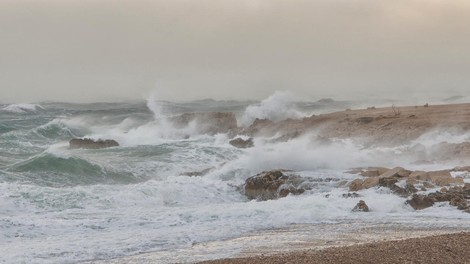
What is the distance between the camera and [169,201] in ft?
46.2

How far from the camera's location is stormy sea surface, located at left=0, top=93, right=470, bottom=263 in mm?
9227

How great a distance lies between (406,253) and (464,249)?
81 cm

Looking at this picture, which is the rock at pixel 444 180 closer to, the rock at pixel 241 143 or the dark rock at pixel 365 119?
the rock at pixel 241 143

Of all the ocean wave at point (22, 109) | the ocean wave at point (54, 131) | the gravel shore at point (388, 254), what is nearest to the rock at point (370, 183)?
the gravel shore at point (388, 254)

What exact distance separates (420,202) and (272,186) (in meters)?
4.06

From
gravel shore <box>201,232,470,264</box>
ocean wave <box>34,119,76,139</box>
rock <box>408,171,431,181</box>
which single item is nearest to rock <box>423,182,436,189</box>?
rock <box>408,171,431,181</box>

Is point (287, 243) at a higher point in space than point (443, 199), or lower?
lower

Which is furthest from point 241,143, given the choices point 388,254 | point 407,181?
point 388,254

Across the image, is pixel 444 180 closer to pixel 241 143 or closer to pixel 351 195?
pixel 351 195

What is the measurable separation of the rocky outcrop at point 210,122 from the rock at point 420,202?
17.8 m

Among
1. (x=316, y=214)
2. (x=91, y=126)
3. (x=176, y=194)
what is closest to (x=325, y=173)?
(x=176, y=194)

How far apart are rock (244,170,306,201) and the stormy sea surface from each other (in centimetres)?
35

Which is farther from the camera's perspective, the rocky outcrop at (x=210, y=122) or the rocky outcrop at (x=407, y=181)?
the rocky outcrop at (x=210, y=122)

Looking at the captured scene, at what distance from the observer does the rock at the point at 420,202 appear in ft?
39.4
